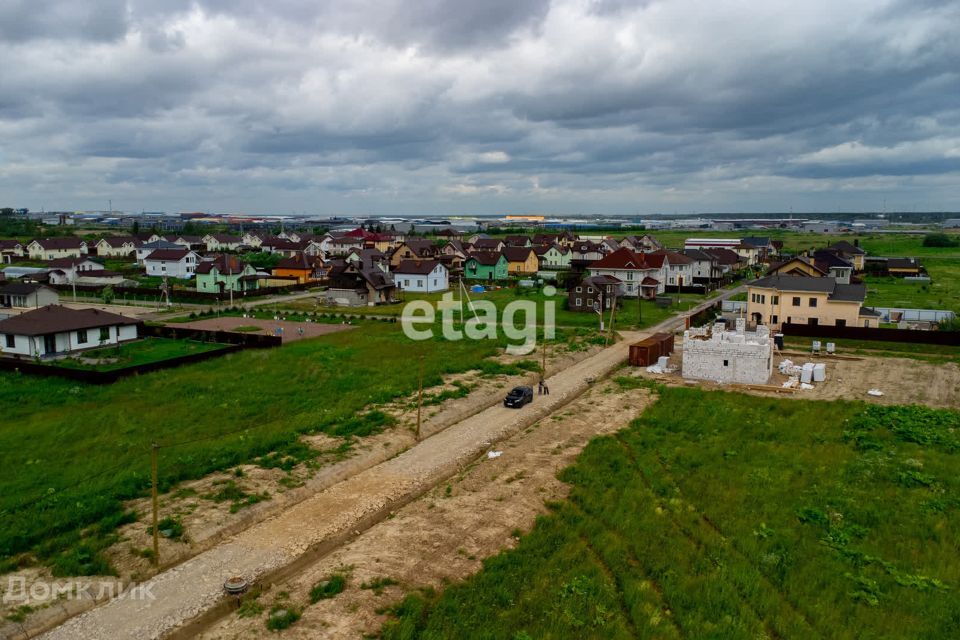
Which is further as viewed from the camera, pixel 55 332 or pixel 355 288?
pixel 355 288

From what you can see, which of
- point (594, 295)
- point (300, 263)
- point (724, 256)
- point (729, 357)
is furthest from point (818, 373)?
point (300, 263)


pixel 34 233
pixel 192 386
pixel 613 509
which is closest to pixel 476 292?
pixel 192 386

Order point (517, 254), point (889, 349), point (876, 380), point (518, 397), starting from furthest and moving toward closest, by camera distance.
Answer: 1. point (517, 254)
2. point (889, 349)
3. point (876, 380)
4. point (518, 397)

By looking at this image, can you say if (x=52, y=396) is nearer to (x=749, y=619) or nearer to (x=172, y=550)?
(x=172, y=550)

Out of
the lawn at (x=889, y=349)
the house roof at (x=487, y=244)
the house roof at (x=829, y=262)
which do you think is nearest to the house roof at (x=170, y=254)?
the house roof at (x=487, y=244)

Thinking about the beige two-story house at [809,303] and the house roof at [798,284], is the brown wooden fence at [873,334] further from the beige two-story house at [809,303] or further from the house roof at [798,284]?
the house roof at [798,284]

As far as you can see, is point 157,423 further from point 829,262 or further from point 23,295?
point 829,262
